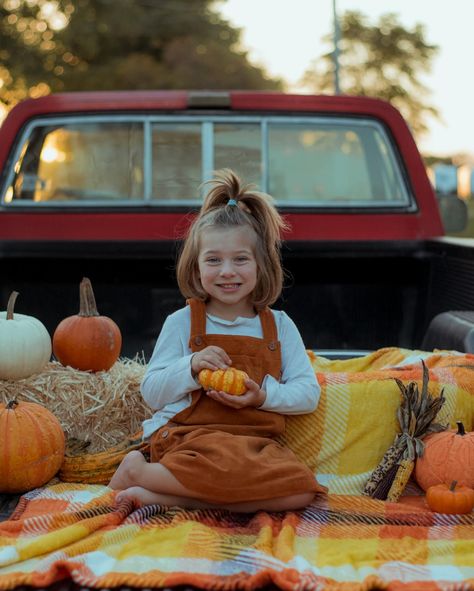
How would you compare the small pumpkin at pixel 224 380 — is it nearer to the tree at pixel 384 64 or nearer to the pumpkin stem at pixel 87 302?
the pumpkin stem at pixel 87 302

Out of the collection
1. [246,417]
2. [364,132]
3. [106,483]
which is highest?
[364,132]

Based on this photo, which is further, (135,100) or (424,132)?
(424,132)

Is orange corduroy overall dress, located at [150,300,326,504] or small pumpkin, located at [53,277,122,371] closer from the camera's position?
orange corduroy overall dress, located at [150,300,326,504]

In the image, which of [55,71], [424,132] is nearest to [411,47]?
[424,132]

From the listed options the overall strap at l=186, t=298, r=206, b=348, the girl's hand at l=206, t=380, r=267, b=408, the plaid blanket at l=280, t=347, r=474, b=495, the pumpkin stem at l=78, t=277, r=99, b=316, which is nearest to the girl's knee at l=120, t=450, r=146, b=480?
the girl's hand at l=206, t=380, r=267, b=408

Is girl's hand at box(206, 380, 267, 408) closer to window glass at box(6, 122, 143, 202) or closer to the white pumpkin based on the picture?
the white pumpkin

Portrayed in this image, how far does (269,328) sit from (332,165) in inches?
86.8

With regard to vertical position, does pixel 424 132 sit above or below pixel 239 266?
above

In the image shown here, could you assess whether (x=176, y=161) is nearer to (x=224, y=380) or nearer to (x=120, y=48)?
(x=224, y=380)

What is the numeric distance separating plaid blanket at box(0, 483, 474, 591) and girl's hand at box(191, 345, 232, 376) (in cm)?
44

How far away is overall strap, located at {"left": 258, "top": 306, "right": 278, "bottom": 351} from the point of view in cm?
319

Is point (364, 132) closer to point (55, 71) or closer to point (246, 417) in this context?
point (246, 417)

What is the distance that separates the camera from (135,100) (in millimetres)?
4914

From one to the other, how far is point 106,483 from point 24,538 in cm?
65
